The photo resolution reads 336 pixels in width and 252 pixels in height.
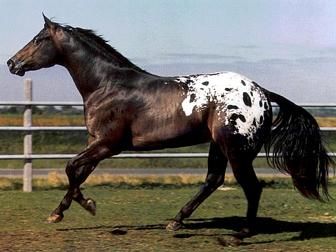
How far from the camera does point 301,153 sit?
25.4ft

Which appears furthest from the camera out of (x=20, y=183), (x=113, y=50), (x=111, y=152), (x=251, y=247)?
(x=20, y=183)

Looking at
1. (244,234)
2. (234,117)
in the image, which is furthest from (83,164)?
(244,234)

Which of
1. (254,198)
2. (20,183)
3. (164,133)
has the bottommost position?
(20,183)

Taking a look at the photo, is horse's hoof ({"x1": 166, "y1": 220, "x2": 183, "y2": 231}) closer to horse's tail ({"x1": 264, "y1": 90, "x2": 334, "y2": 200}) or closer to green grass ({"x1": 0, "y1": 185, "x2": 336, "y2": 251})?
green grass ({"x1": 0, "y1": 185, "x2": 336, "y2": 251})

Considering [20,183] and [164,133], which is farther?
[20,183]

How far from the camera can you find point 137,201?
1071cm

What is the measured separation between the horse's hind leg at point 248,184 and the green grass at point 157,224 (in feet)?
0.41

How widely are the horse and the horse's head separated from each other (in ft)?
0.04

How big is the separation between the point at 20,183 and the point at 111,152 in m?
6.23

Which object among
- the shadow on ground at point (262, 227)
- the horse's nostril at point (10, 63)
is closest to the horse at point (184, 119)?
the horse's nostril at point (10, 63)

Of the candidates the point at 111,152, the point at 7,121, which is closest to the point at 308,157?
the point at 111,152

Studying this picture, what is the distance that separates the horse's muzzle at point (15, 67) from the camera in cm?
824

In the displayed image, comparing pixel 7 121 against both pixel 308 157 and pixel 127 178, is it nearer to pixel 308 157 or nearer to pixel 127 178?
pixel 127 178

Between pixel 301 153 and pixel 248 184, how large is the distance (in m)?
0.66
